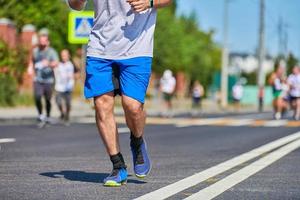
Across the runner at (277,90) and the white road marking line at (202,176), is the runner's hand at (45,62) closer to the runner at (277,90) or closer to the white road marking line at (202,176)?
the white road marking line at (202,176)

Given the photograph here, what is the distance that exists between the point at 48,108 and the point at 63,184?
34.7ft

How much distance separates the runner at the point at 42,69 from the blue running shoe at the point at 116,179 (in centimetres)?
992

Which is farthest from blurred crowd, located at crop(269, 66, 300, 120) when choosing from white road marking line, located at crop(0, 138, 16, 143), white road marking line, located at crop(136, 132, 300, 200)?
white road marking line, located at crop(0, 138, 16, 143)

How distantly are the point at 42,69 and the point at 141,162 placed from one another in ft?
32.6

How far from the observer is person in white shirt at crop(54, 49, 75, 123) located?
18.7 m

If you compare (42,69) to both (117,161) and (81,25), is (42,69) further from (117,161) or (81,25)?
(117,161)

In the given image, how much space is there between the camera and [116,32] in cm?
675

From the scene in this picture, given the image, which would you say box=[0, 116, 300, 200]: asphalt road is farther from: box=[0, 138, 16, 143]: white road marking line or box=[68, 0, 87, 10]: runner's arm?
box=[68, 0, 87, 10]: runner's arm

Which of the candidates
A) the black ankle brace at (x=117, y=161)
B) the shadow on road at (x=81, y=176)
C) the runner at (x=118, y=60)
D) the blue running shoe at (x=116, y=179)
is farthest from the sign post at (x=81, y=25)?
the blue running shoe at (x=116, y=179)

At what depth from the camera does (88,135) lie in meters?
14.5

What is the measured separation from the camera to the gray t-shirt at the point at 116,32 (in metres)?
6.75

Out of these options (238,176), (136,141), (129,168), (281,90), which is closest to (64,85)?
(129,168)

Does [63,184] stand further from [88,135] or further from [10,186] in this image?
[88,135]

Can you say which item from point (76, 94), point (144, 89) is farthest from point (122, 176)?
point (76, 94)
